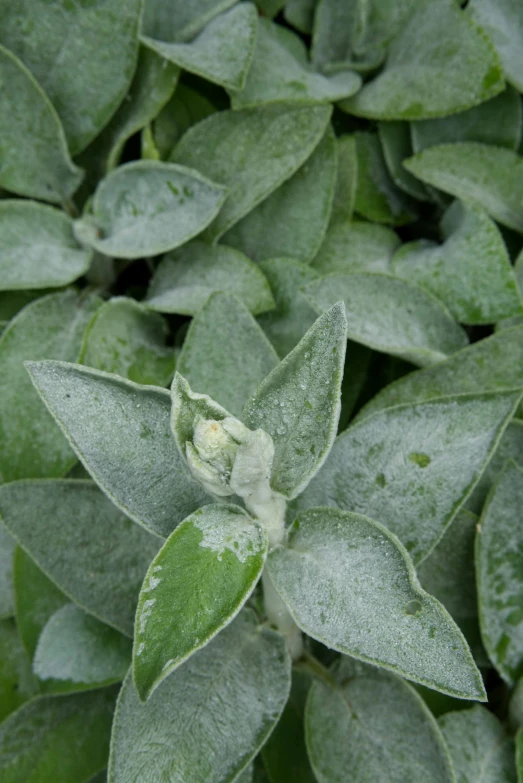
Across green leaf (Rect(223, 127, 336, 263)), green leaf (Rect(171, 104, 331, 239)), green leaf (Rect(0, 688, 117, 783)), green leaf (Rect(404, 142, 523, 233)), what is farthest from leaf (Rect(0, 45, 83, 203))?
green leaf (Rect(0, 688, 117, 783))

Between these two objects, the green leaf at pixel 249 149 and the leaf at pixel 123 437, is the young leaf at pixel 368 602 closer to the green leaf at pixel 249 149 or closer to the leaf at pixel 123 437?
the leaf at pixel 123 437

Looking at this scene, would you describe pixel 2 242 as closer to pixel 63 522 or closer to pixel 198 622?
pixel 63 522

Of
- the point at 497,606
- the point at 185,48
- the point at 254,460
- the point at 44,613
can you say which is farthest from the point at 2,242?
the point at 497,606

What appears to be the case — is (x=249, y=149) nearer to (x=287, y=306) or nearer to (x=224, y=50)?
(x=224, y=50)

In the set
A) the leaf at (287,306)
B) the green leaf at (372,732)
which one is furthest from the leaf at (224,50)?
the green leaf at (372,732)

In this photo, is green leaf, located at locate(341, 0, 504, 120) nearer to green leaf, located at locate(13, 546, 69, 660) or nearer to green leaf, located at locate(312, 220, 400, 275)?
green leaf, located at locate(312, 220, 400, 275)
